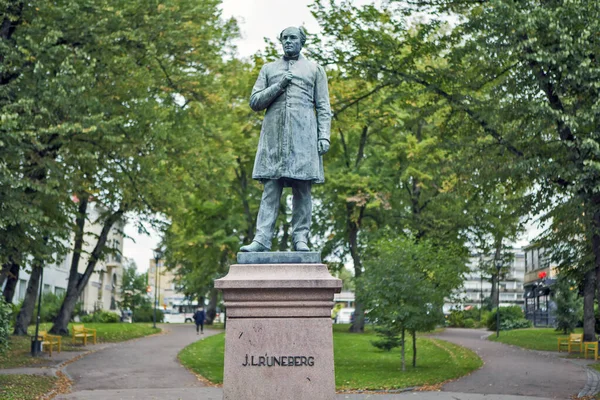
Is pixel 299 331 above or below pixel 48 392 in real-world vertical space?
above

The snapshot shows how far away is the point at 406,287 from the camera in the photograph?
812 inches

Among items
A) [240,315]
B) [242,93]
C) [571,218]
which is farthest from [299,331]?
[242,93]

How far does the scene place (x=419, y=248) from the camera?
21.4 meters

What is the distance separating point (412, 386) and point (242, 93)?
66.2 feet

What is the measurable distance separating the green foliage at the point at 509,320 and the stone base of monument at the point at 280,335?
132 ft

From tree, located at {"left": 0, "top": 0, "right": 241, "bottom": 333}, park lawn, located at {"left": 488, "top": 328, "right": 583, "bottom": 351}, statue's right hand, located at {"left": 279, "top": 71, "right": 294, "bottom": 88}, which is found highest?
tree, located at {"left": 0, "top": 0, "right": 241, "bottom": 333}

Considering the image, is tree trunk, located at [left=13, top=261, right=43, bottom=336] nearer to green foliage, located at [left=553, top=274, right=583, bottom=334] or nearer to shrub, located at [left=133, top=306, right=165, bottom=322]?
green foliage, located at [left=553, top=274, right=583, bottom=334]

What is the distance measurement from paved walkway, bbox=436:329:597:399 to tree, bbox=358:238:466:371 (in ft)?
6.80

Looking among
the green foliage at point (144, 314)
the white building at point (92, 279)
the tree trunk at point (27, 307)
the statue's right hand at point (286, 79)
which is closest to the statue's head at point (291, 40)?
the statue's right hand at point (286, 79)

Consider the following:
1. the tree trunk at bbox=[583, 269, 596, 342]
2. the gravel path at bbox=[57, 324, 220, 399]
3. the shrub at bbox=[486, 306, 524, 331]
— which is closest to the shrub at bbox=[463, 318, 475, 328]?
the shrub at bbox=[486, 306, 524, 331]

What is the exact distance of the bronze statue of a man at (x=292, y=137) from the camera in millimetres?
9203

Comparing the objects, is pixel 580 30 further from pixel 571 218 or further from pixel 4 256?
pixel 4 256

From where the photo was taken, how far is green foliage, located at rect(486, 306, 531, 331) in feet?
152

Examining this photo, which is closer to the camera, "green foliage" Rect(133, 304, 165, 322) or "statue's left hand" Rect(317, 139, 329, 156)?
"statue's left hand" Rect(317, 139, 329, 156)
